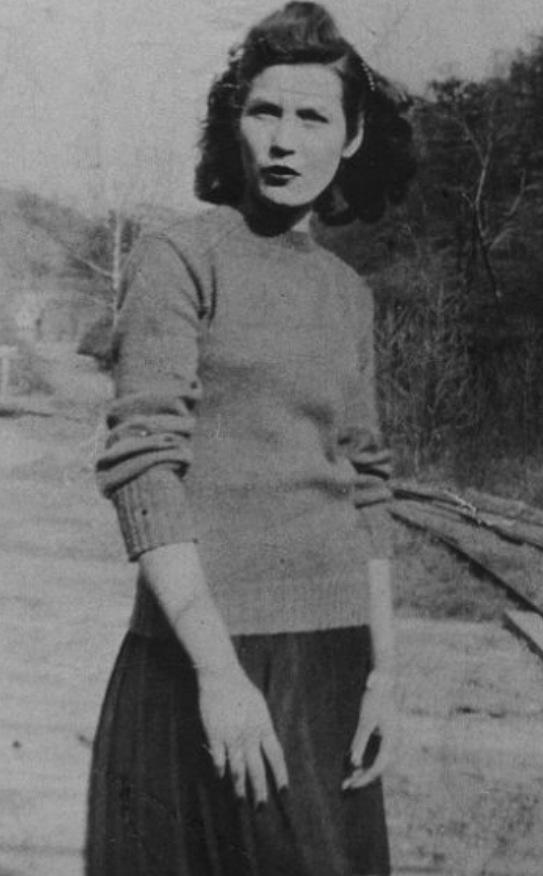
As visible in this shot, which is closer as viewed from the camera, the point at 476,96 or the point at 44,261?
the point at 44,261

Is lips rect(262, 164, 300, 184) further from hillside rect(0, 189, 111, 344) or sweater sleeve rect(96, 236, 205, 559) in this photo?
hillside rect(0, 189, 111, 344)

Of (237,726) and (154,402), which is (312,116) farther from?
(237,726)

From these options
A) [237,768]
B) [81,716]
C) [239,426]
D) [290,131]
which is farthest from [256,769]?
[81,716]

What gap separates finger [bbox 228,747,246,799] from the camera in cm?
136

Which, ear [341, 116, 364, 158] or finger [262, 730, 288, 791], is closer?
finger [262, 730, 288, 791]

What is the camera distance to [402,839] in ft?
7.18

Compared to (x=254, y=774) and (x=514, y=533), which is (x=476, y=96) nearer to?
(x=254, y=774)

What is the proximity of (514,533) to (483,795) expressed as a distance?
213 centimetres

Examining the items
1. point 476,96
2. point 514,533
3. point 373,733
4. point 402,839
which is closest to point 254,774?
point 373,733

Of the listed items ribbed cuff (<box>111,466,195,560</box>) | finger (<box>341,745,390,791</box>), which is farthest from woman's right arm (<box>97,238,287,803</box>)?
finger (<box>341,745,390,791</box>)

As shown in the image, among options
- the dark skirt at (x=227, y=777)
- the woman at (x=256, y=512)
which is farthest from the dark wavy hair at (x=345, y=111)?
the dark skirt at (x=227, y=777)

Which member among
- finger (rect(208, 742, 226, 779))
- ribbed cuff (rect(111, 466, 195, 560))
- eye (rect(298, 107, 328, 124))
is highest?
eye (rect(298, 107, 328, 124))

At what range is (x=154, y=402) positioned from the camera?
135 cm

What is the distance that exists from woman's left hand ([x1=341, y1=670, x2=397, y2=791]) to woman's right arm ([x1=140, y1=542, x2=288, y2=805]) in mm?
218
